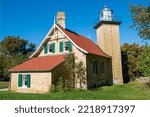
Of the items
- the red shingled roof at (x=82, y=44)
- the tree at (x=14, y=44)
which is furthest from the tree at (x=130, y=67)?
the tree at (x=14, y=44)

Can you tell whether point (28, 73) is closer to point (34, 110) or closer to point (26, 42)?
point (34, 110)

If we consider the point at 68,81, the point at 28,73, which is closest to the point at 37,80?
the point at 28,73

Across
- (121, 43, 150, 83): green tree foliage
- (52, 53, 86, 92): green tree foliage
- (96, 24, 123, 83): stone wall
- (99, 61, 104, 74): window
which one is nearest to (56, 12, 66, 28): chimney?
(96, 24, 123, 83): stone wall

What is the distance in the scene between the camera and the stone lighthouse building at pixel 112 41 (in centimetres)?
2841

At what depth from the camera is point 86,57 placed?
74.3 feet

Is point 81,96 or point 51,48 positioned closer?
point 81,96

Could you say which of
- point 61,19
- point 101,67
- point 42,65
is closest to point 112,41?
point 101,67

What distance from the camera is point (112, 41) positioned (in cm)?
2891

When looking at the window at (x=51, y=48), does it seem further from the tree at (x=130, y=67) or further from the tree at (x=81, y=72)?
the tree at (x=130, y=67)

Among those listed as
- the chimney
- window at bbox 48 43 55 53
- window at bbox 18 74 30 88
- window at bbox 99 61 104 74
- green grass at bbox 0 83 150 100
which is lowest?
green grass at bbox 0 83 150 100

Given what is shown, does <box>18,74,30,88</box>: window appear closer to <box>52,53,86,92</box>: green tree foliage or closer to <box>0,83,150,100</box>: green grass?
<box>52,53,86,92</box>: green tree foliage

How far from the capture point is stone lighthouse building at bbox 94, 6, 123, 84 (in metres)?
28.4

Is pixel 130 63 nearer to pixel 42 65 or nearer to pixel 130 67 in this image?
pixel 130 67

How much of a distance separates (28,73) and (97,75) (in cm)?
806
